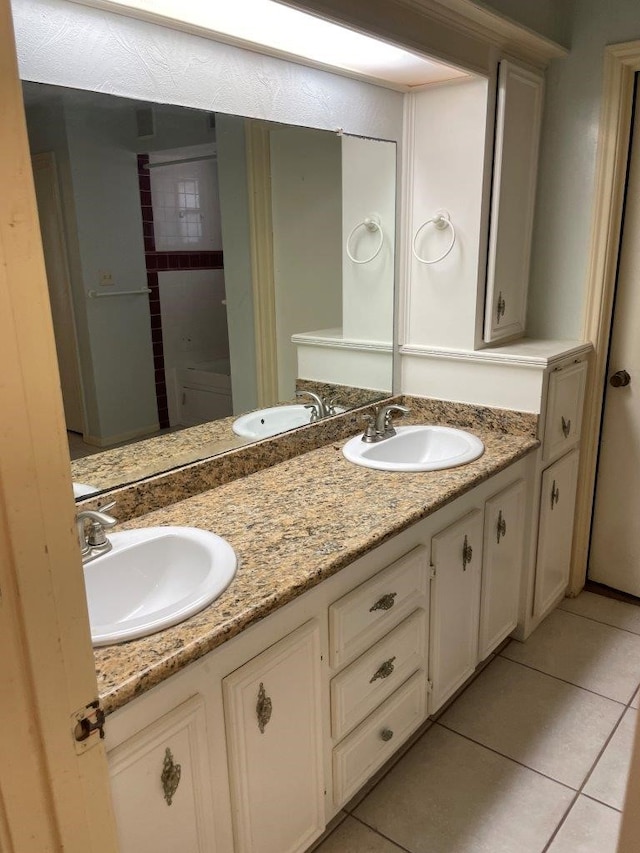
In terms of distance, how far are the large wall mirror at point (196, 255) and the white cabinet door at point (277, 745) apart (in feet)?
1.84

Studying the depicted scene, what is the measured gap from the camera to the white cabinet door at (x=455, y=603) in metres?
1.78

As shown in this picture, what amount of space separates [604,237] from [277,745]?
6.38ft

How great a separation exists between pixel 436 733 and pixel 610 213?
71.5 inches

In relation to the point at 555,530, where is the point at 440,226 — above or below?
above

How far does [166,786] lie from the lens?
3.55 ft

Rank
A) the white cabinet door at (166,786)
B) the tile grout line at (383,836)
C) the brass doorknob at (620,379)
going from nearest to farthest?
the white cabinet door at (166,786) < the tile grout line at (383,836) < the brass doorknob at (620,379)

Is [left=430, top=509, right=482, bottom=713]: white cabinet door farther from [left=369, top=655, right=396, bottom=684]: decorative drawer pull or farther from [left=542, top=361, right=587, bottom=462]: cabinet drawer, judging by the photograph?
[left=542, top=361, right=587, bottom=462]: cabinet drawer

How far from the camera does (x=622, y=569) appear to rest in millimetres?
2619

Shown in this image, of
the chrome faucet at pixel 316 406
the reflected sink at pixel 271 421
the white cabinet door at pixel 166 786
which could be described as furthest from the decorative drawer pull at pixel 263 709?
the chrome faucet at pixel 316 406

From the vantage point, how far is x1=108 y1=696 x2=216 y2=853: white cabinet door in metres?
1.02

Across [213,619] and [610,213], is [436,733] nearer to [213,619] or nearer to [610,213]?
[213,619]

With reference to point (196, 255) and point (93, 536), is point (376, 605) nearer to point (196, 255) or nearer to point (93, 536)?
point (93, 536)

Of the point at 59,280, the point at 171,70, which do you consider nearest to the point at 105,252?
the point at 59,280

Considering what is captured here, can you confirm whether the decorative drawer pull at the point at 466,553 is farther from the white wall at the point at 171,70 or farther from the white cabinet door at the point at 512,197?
the white wall at the point at 171,70
